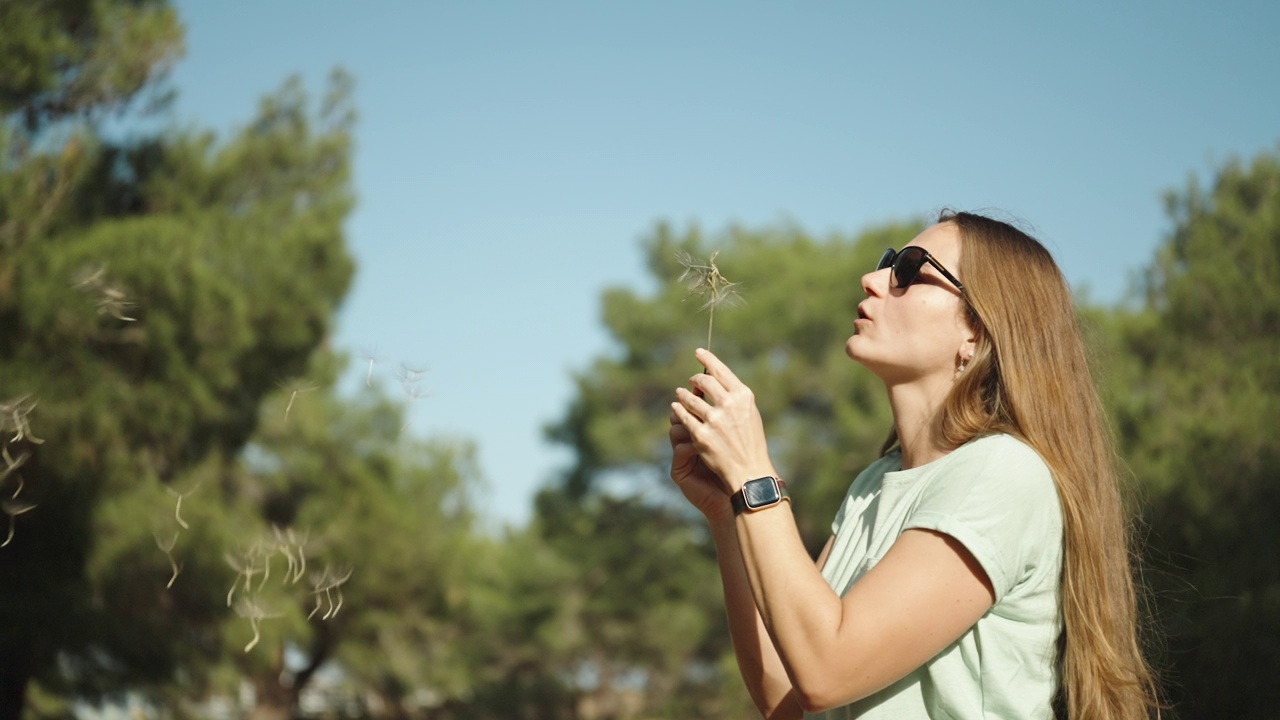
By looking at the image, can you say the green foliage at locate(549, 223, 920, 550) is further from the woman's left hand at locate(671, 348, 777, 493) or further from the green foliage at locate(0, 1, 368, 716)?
the woman's left hand at locate(671, 348, 777, 493)

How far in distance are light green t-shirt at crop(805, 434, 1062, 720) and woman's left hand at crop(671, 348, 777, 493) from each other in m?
0.24

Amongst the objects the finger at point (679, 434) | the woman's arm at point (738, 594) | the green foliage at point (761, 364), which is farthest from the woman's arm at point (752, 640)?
the green foliage at point (761, 364)

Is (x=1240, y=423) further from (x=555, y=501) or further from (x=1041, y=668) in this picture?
(x=555, y=501)

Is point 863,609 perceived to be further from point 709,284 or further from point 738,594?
point 709,284

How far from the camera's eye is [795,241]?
25.6 meters

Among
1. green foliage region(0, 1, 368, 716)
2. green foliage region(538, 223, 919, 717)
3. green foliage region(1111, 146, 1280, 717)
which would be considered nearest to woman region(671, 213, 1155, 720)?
green foliage region(1111, 146, 1280, 717)

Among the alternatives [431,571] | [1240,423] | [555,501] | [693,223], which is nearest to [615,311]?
[693,223]

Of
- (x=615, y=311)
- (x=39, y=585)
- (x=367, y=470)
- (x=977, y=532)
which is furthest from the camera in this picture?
(x=615, y=311)

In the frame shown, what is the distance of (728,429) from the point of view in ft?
5.79

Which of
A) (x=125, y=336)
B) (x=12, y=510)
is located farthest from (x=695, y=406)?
(x=125, y=336)

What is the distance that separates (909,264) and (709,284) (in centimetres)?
49

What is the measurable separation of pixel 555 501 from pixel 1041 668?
22.3 meters

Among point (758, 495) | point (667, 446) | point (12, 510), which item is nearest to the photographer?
point (758, 495)

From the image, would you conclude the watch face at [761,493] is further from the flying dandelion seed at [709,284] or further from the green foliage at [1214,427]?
the green foliage at [1214,427]
